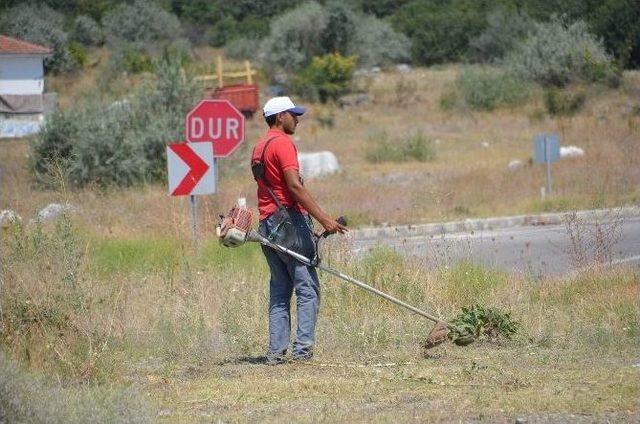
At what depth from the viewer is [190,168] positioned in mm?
13633

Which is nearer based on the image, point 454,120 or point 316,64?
point 454,120

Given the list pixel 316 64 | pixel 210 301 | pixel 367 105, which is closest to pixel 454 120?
pixel 367 105

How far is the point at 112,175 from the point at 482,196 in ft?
27.4

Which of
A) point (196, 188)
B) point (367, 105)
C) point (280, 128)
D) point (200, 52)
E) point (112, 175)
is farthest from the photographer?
point (200, 52)

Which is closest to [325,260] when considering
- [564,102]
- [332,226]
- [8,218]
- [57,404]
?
[8,218]

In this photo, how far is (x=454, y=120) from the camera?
43562 millimetres

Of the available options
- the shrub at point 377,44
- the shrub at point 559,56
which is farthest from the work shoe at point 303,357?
the shrub at point 377,44

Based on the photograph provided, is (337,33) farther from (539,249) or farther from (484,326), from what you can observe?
(484,326)

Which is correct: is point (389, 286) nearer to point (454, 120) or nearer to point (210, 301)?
point (210, 301)

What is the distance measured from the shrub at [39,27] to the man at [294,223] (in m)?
25.2

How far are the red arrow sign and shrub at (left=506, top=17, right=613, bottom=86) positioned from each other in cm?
3568

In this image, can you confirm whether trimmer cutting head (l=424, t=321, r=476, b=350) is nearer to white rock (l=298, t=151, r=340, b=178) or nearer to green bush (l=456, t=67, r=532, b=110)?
white rock (l=298, t=151, r=340, b=178)

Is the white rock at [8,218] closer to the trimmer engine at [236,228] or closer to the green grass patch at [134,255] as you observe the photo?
the green grass patch at [134,255]

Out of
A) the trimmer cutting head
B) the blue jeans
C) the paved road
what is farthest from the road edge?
the blue jeans
